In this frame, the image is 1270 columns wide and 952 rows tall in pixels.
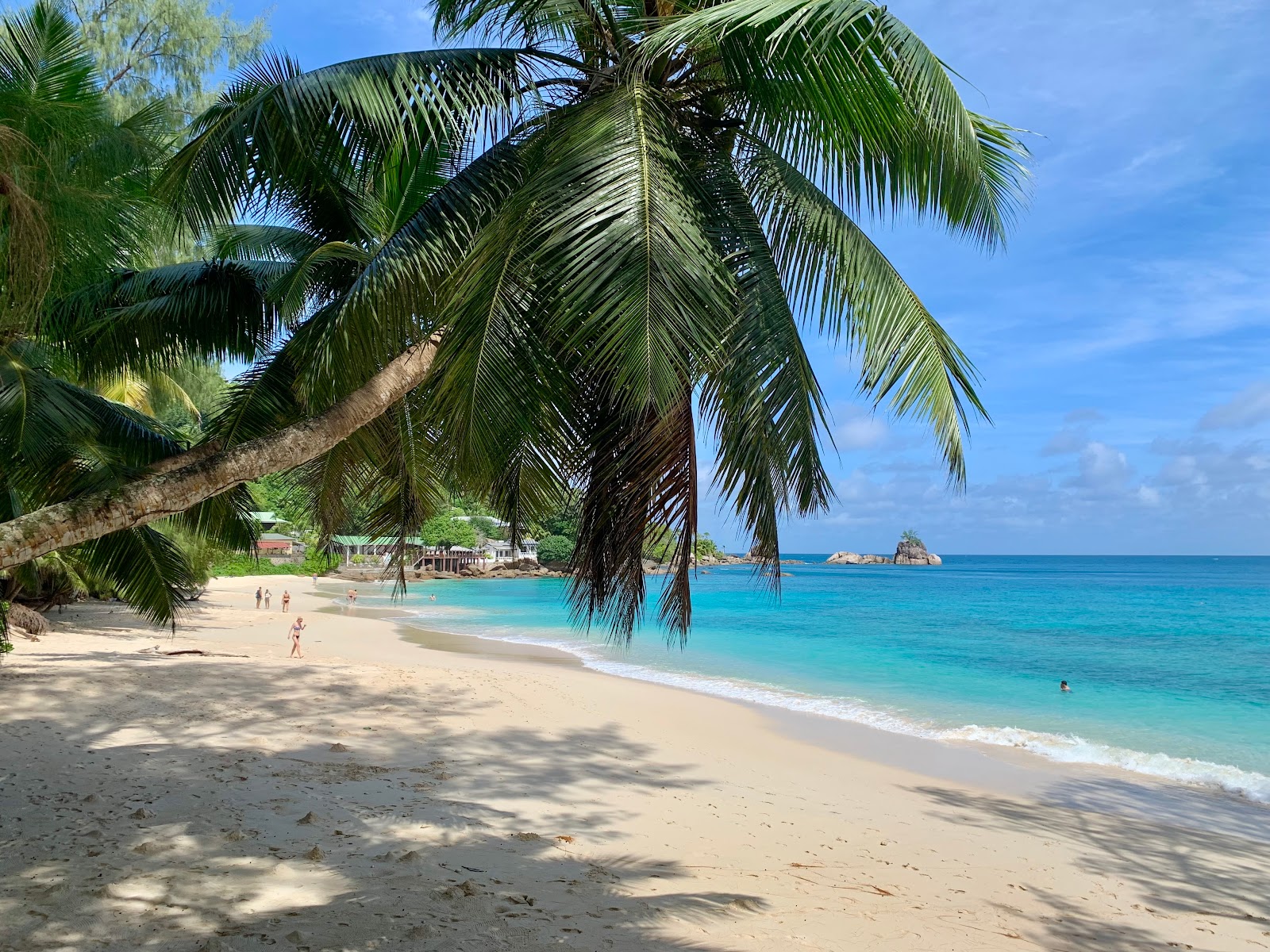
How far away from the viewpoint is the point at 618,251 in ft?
11.2

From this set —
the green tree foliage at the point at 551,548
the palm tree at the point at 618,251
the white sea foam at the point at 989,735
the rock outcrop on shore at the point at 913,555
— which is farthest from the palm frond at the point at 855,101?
the rock outcrop on shore at the point at 913,555

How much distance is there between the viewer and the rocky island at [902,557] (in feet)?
422

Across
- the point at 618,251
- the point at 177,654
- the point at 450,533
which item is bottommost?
the point at 177,654

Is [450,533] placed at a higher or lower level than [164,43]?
lower

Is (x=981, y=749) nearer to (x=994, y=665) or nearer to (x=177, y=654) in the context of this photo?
(x=177, y=654)

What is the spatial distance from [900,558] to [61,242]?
442 feet

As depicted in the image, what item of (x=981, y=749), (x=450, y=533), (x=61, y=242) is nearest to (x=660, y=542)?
(x=61, y=242)

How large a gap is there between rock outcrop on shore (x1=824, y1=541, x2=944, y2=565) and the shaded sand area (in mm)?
→ 123607

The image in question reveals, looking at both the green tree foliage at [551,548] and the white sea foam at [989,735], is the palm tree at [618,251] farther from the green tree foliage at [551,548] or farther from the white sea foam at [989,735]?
the green tree foliage at [551,548]

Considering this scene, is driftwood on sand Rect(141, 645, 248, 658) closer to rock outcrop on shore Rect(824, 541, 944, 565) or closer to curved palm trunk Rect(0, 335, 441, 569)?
curved palm trunk Rect(0, 335, 441, 569)

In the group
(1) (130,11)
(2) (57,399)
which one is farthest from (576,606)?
(1) (130,11)

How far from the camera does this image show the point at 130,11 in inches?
432

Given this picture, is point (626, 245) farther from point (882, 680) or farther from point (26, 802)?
point (882, 680)

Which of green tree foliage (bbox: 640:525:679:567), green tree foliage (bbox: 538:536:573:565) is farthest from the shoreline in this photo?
green tree foliage (bbox: 538:536:573:565)
